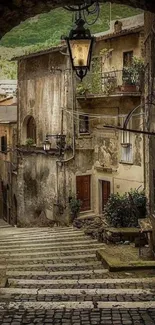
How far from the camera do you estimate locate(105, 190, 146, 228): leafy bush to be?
17.2 meters

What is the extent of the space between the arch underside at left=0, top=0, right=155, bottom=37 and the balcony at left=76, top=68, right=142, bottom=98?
13.2 meters

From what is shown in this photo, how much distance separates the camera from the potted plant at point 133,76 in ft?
68.2

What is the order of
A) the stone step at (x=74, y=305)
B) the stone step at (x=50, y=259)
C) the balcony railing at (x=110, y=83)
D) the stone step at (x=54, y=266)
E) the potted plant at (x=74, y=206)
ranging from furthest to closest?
the potted plant at (x=74, y=206), the balcony railing at (x=110, y=83), the stone step at (x=50, y=259), the stone step at (x=54, y=266), the stone step at (x=74, y=305)

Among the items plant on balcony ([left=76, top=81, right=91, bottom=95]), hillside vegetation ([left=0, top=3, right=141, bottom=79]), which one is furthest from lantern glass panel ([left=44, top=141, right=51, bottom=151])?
hillside vegetation ([left=0, top=3, right=141, bottom=79])

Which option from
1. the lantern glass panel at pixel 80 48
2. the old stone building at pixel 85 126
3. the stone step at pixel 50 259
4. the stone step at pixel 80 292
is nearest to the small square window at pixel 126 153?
the old stone building at pixel 85 126

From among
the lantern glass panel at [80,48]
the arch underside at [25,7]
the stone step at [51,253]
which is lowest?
the stone step at [51,253]

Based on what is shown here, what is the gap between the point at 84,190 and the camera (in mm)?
24719

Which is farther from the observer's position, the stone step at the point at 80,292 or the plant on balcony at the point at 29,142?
the plant on balcony at the point at 29,142

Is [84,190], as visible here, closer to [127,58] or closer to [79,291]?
[127,58]

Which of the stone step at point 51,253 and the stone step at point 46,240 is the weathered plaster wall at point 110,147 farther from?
the stone step at point 51,253

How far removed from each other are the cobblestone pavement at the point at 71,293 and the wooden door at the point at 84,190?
35.5ft

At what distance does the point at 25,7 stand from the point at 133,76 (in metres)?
13.7

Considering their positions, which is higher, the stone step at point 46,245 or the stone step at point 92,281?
the stone step at point 92,281

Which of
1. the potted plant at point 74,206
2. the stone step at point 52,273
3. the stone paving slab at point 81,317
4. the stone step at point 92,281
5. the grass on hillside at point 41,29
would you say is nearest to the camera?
the stone paving slab at point 81,317
